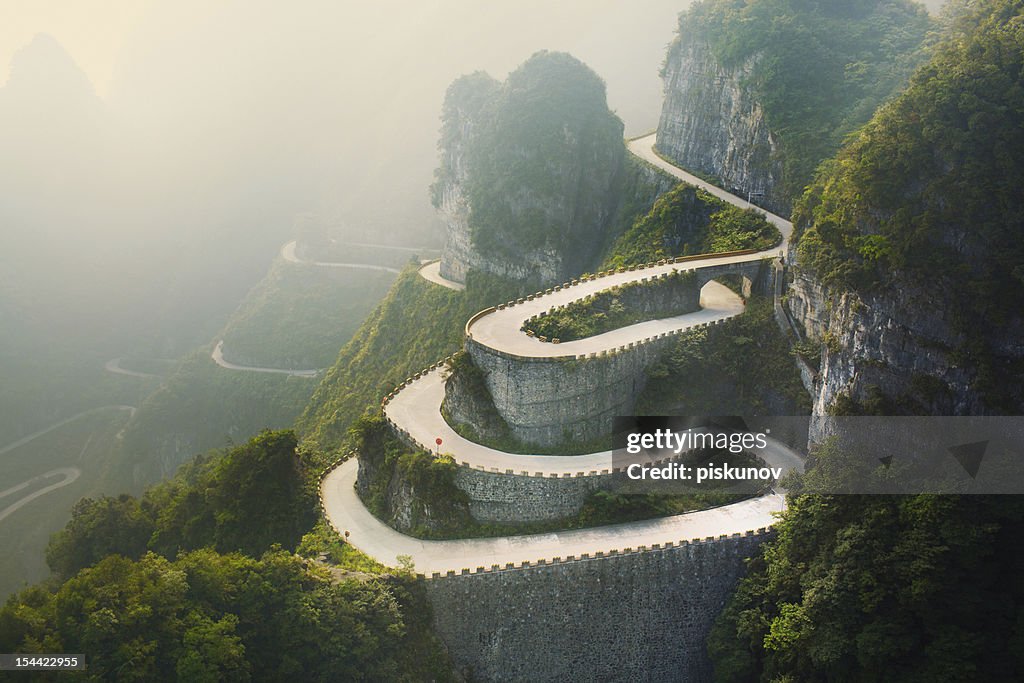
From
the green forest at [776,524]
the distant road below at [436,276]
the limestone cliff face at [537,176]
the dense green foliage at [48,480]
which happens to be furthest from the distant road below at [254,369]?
the green forest at [776,524]

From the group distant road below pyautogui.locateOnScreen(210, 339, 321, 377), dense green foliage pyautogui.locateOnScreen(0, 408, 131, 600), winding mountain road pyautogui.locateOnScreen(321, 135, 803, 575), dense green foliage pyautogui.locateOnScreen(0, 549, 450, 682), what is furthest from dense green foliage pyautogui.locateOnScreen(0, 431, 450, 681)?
distant road below pyautogui.locateOnScreen(210, 339, 321, 377)

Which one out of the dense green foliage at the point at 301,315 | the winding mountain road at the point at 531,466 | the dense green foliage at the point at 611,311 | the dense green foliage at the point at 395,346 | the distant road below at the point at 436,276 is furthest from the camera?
the dense green foliage at the point at 301,315

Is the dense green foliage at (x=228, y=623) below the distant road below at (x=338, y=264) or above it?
above

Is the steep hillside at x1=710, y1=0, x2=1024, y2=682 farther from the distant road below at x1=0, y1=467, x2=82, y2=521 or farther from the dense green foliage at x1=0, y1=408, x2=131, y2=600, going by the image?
the distant road below at x1=0, y1=467, x2=82, y2=521

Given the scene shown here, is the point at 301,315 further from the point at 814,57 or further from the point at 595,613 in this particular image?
the point at 595,613

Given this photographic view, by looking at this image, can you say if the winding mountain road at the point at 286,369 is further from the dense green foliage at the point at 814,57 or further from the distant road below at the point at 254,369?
the dense green foliage at the point at 814,57

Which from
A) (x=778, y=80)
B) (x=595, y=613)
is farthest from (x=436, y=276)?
(x=595, y=613)
